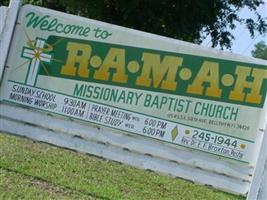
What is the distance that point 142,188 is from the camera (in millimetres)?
A: 8445

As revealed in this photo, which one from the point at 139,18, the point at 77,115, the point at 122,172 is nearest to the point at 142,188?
the point at 122,172

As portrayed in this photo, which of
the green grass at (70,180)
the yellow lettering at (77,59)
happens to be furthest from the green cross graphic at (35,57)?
the green grass at (70,180)

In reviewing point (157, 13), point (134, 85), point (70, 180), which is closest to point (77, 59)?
point (134, 85)

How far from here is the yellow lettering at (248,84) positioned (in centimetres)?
586

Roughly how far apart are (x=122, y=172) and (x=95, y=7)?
8263mm

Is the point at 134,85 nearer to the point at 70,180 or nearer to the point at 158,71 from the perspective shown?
the point at 158,71

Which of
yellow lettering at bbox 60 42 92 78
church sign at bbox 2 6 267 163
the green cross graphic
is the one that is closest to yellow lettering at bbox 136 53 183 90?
church sign at bbox 2 6 267 163

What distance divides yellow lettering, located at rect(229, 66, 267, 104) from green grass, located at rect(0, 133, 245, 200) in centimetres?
220

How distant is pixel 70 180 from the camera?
7.81m

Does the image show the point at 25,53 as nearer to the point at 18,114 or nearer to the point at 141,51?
the point at 18,114

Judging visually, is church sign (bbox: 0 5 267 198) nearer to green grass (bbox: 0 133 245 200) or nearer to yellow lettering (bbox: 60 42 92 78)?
yellow lettering (bbox: 60 42 92 78)

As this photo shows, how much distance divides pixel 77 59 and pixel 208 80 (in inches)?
53.3

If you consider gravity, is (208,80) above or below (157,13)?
below

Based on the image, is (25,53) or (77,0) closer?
(25,53)
